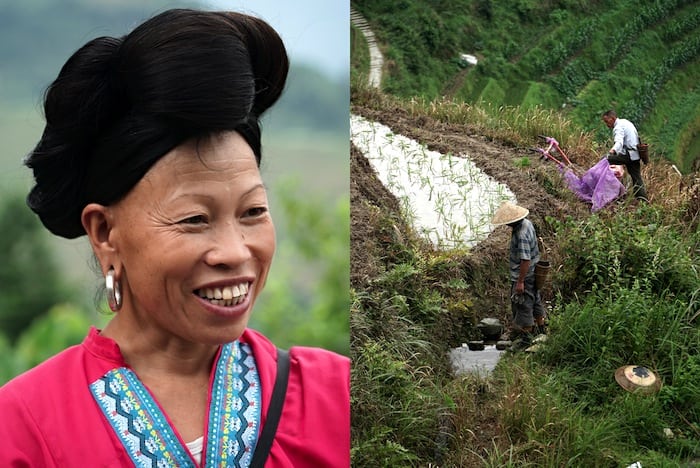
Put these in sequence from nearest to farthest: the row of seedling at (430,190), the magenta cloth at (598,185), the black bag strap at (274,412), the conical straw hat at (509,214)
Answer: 1. the black bag strap at (274,412)
2. the conical straw hat at (509,214)
3. the row of seedling at (430,190)
4. the magenta cloth at (598,185)

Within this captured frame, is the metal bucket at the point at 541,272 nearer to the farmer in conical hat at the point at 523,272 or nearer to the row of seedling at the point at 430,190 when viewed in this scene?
the farmer in conical hat at the point at 523,272

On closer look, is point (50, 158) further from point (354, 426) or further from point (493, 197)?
point (493, 197)

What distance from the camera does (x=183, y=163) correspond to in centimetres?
172

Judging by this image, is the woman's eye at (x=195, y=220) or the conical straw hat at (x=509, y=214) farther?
the conical straw hat at (x=509, y=214)

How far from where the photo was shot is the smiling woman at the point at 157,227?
5.54 feet

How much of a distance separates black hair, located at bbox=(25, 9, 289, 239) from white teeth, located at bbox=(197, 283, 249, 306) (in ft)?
0.81

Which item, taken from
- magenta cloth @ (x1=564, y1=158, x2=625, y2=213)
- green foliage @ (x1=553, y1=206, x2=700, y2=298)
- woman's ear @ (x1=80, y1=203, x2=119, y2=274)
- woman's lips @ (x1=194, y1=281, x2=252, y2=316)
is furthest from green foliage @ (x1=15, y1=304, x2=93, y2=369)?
magenta cloth @ (x1=564, y1=158, x2=625, y2=213)

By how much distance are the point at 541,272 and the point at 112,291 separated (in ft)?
8.43

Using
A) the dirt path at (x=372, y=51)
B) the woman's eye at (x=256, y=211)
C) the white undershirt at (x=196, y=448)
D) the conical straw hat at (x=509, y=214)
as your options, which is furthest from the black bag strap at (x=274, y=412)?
the dirt path at (x=372, y=51)

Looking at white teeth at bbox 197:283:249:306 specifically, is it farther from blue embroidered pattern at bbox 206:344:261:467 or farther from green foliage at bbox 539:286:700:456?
green foliage at bbox 539:286:700:456

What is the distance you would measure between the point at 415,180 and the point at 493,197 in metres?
0.36

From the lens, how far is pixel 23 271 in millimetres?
1741

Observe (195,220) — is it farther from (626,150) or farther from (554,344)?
(626,150)

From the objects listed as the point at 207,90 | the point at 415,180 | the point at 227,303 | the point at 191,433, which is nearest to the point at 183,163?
the point at 207,90
